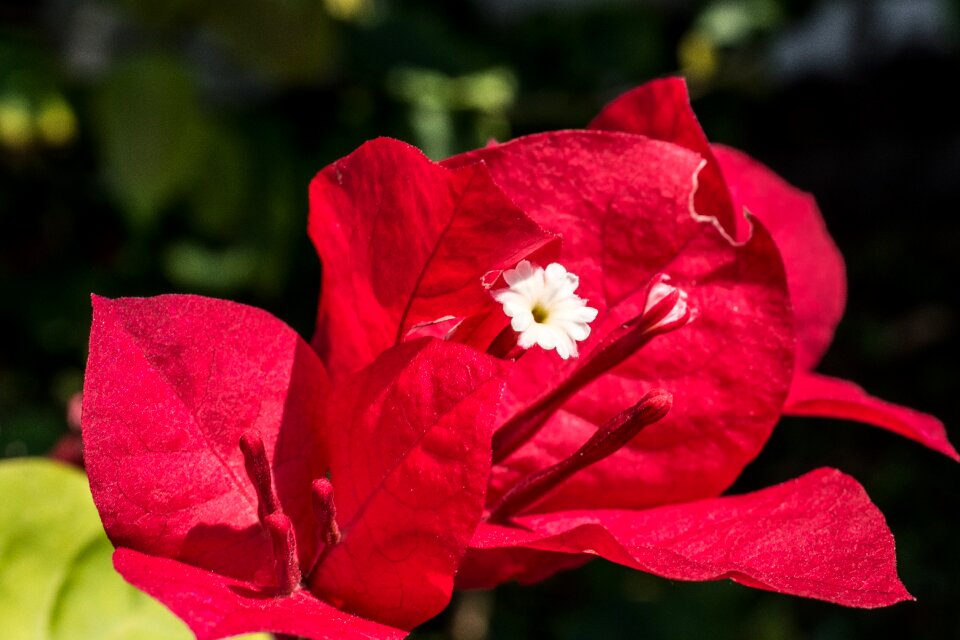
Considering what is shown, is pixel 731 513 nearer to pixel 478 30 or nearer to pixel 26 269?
pixel 26 269

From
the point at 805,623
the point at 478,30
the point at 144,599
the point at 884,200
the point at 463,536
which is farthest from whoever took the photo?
the point at 884,200

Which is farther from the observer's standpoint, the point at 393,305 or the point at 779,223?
the point at 779,223

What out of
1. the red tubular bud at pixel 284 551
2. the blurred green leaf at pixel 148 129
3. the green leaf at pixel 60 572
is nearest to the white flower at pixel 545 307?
the red tubular bud at pixel 284 551

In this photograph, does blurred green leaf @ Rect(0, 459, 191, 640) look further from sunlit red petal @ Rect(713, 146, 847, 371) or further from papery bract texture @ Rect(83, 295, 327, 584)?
sunlit red petal @ Rect(713, 146, 847, 371)

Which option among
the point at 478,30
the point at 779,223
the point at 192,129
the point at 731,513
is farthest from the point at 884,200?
the point at 731,513

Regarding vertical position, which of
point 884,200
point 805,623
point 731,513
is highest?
point 731,513

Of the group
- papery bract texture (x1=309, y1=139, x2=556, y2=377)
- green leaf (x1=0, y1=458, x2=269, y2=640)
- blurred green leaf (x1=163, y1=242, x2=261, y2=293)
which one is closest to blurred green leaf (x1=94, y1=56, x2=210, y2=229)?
blurred green leaf (x1=163, y1=242, x2=261, y2=293)
